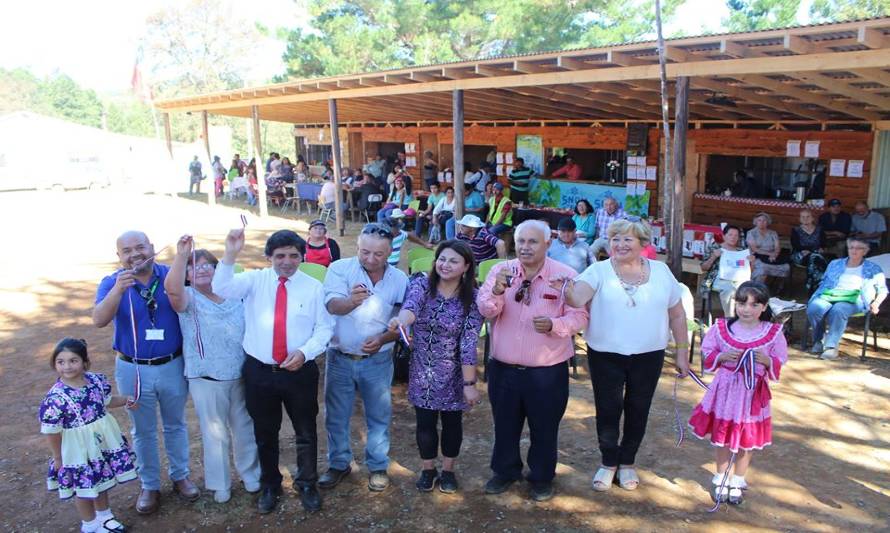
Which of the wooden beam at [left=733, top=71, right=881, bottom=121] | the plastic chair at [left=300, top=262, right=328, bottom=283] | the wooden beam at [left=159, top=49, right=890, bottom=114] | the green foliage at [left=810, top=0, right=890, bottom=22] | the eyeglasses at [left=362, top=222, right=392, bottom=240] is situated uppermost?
the green foliage at [left=810, top=0, right=890, bottom=22]

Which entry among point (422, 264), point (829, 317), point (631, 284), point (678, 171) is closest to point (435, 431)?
point (631, 284)

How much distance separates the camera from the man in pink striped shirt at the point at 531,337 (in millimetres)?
3393

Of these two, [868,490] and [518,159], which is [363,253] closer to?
[868,490]

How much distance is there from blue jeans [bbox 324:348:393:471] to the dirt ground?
21 centimetres

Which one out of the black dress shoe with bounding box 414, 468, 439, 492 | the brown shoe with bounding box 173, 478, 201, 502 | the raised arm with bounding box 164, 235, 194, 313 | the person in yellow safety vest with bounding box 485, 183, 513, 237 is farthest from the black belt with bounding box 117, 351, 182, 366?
the person in yellow safety vest with bounding box 485, 183, 513, 237

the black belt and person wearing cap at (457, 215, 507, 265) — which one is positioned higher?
person wearing cap at (457, 215, 507, 265)

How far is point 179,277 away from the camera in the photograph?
130 inches

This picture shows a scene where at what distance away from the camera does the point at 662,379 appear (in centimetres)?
575

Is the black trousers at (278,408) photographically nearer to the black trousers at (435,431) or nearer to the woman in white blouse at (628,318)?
the black trousers at (435,431)

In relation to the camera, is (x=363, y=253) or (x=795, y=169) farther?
(x=795, y=169)

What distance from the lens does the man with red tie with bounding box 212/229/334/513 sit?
3.39 m

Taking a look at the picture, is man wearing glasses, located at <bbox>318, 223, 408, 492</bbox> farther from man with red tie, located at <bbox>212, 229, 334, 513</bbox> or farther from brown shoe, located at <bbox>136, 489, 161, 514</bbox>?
brown shoe, located at <bbox>136, 489, 161, 514</bbox>

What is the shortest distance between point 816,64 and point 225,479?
587 centimetres

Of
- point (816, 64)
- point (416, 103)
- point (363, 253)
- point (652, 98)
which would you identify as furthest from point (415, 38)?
point (363, 253)
